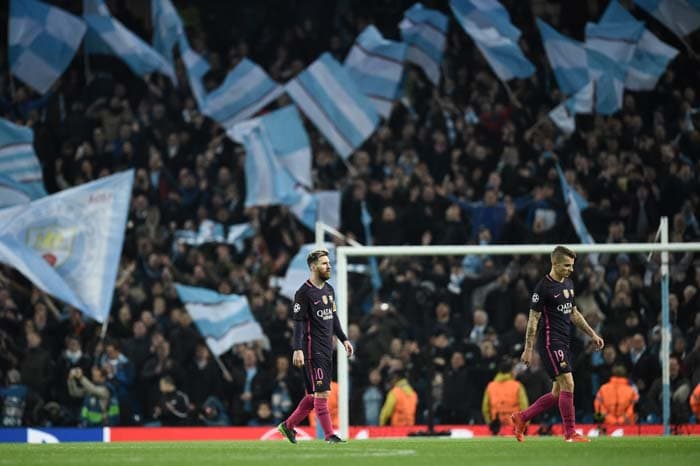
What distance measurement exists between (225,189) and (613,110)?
20.2ft

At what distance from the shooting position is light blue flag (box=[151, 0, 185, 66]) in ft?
76.4

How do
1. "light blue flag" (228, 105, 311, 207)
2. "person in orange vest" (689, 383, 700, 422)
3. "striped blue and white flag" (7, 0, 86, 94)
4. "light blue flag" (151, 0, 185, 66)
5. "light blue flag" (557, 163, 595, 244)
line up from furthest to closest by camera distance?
"light blue flag" (151, 0, 185, 66)
"striped blue and white flag" (7, 0, 86, 94)
"light blue flag" (228, 105, 311, 207)
"light blue flag" (557, 163, 595, 244)
"person in orange vest" (689, 383, 700, 422)

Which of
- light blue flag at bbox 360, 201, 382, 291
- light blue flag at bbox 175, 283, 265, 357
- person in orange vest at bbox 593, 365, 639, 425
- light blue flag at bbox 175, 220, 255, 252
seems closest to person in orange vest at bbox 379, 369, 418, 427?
light blue flag at bbox 175, 283, 265, 357

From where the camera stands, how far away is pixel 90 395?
19.9m

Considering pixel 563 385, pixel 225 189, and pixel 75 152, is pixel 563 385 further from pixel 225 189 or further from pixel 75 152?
pixel 75 152

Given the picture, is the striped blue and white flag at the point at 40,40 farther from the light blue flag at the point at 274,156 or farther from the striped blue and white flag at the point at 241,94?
the light blue flag at the point at 274,156

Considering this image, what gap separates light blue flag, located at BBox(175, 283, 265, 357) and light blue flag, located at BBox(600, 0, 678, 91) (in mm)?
7283

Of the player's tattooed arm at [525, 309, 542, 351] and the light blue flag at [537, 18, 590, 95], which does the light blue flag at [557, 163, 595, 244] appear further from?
the player's tattooed arm at [525, 309, 542, 351]

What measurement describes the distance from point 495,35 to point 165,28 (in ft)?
17.0

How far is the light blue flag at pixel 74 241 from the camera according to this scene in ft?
62.7

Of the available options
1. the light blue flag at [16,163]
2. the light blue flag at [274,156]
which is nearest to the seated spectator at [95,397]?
the light blue flag at [16,163]

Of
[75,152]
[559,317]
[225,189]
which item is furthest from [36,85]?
[559,317]

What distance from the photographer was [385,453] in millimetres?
12680

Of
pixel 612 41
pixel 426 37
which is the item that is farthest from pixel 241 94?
pixel 612 41
